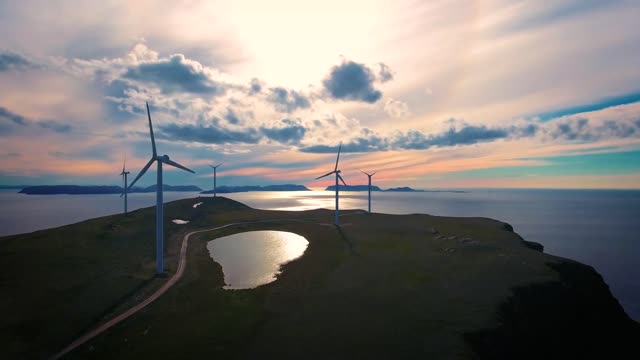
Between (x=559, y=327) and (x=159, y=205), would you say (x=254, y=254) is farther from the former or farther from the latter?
(x=559, y=327)

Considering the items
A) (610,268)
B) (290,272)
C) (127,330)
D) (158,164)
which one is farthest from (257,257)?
(610,268)

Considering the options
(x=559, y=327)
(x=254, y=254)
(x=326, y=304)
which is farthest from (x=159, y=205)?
(x=559, y=327)

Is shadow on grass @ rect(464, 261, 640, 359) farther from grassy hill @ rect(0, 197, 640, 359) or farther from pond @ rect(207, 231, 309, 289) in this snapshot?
pond @ rect(207, 231, 309, 289)

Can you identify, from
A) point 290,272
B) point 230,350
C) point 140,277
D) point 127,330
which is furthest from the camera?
point 290,272

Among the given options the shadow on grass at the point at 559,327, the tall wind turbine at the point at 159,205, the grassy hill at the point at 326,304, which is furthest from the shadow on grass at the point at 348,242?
the tall wind turbine at the point at 159,205

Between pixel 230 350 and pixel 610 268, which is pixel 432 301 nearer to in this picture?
pixel 230 350
